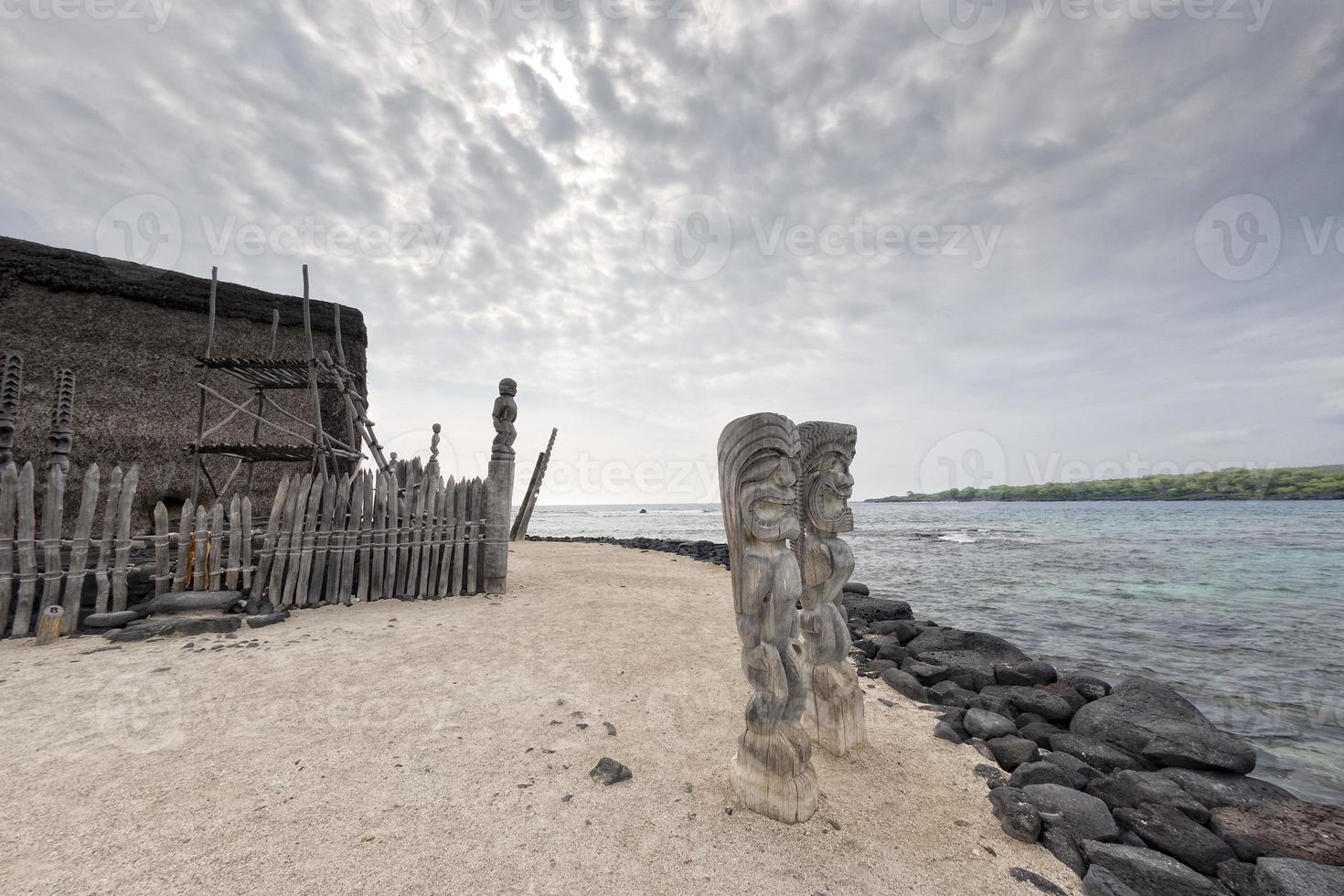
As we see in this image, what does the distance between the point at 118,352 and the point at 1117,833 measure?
14859 millimetres

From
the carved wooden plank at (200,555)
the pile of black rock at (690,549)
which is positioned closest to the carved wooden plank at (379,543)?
the carved wooden plank at (200,555)

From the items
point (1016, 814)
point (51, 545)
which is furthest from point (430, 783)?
point (51, 545)

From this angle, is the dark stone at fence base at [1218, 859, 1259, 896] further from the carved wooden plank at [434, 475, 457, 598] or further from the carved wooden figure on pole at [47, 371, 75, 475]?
the carved wooden figure on pole at [47, 371, 75, 475]

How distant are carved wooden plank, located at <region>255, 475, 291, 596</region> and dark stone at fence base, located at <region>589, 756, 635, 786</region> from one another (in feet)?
17.8

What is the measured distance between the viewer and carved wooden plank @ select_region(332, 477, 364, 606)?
21.9 ft

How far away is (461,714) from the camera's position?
3811mm

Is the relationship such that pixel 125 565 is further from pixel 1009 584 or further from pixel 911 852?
pixel 1009 584

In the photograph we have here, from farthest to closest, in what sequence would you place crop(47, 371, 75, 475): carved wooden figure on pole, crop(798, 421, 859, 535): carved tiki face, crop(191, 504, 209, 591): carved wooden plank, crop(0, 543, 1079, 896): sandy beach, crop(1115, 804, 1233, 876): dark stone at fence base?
1. crop(47, 371, 75, 475): carved wooden figure on pole
2. crop(191, 504, 209, 591): carved wooden plank
3. crop(798, 421, 859, 535): carved tiki face
4. crop(1115, 804, 1233, 876): dark stone at fence base
5. crop(0, 543, 1079, 896): sandy beach

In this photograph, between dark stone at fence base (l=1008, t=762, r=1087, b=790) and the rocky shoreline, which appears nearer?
the rocky shoreline

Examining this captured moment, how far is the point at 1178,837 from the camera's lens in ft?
9.21

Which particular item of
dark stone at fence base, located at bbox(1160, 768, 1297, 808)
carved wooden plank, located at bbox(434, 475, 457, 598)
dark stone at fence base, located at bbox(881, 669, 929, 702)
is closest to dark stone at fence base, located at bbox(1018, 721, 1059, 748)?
dark stone at fence base, located at bbox(1160, 768, 1297, 808)

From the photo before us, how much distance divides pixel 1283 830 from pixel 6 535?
33.9 ft

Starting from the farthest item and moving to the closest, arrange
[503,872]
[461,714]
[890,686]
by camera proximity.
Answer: [890,686] → [461,714] → [503,872]

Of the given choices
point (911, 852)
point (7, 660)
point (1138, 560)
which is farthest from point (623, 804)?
point (1138, 560)
